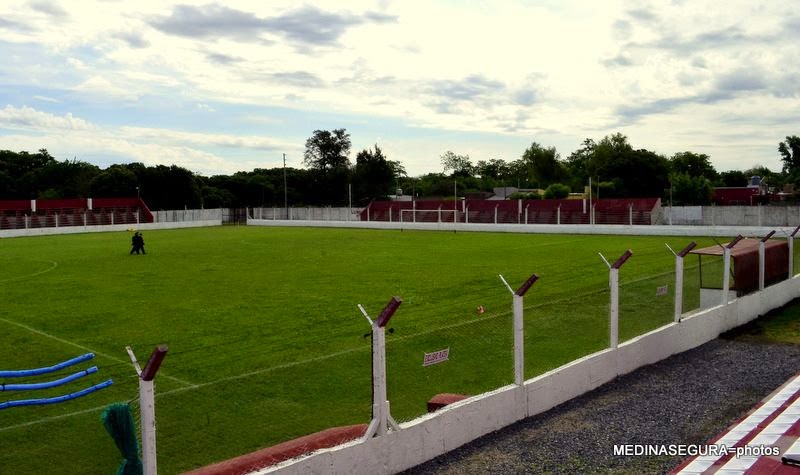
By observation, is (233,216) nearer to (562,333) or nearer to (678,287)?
(678,287)

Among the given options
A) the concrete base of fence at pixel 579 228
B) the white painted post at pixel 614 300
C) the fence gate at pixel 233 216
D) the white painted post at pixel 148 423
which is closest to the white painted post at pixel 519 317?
the white painted post at pixel 614 300

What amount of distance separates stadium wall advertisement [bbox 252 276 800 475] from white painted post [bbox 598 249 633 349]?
0.21 meters

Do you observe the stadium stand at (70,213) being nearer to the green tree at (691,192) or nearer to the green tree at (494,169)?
the green tree at (691,192)

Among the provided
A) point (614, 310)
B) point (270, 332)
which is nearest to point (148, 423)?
point (614, 310)

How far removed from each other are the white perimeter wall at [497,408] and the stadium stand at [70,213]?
60476mm

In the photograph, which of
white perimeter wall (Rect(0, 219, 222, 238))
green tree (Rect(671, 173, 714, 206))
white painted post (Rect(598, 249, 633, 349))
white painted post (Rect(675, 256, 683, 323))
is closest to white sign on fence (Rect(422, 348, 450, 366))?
white painted post (Rect(598, 249, 633, 349))

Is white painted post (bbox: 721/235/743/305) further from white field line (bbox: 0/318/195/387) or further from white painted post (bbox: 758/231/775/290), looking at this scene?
white field line (bbox: 0/318/195/387)

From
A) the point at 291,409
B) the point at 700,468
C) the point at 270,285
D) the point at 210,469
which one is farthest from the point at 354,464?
the point at 270,285

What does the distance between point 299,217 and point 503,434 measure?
238ft

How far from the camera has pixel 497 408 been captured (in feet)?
29.2

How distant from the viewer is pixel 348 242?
42531 mm

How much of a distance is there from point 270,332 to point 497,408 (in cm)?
701

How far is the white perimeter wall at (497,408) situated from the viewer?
703 centimetres

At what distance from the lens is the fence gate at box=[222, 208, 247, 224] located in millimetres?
82812
